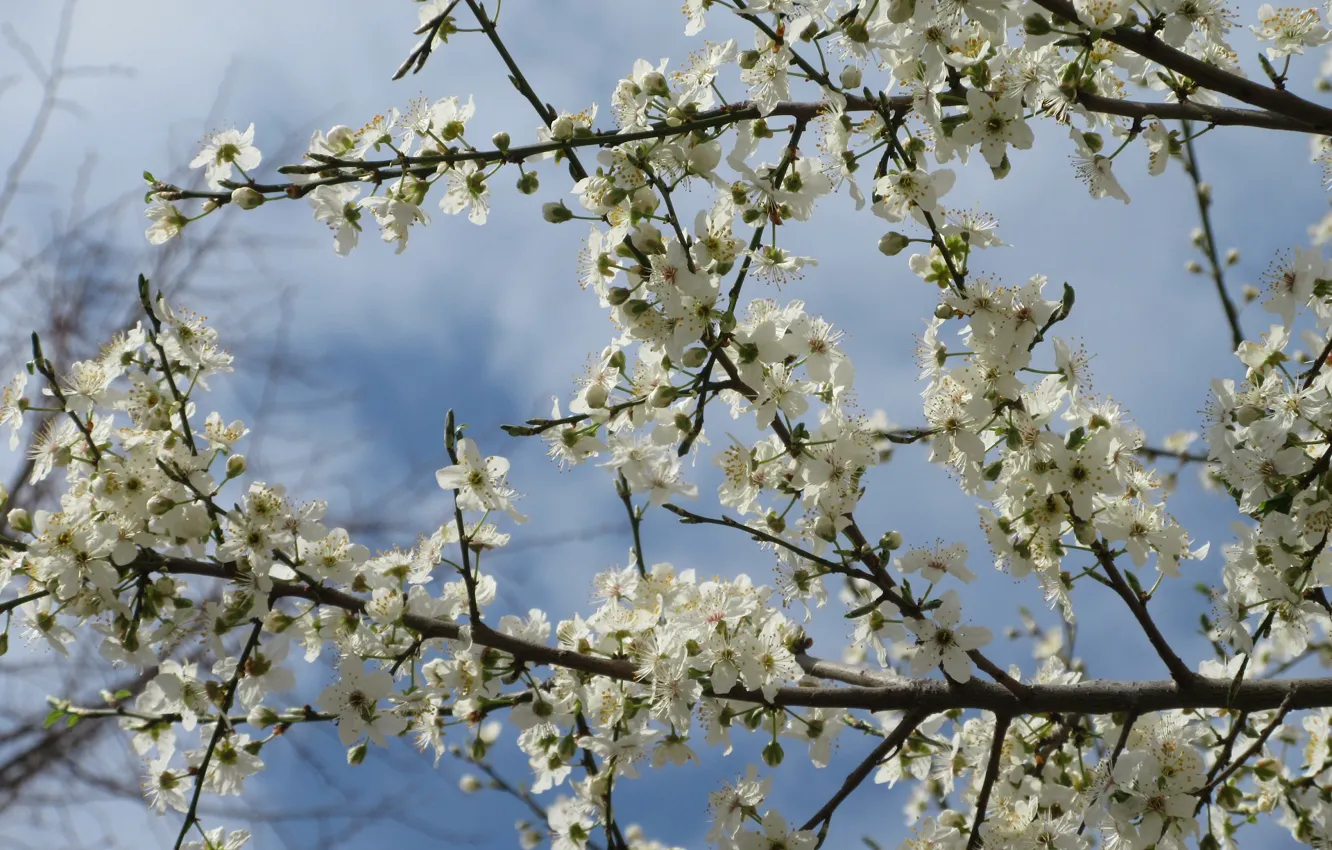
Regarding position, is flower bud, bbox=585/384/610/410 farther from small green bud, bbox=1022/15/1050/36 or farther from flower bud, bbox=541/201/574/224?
small green bud, bbox=1022/15/1050/36

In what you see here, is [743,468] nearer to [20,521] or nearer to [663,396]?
[663,396]

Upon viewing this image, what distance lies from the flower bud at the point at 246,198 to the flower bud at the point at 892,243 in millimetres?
1375

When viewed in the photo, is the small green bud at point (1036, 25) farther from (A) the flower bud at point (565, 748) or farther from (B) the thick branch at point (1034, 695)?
(A) the flower bud at point (565, 748)

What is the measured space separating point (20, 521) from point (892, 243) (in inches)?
78.9

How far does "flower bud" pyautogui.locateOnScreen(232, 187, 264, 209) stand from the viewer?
2.20 m

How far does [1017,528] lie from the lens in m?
2.35

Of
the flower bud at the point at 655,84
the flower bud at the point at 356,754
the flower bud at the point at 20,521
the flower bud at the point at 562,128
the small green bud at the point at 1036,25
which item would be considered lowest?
the flower bud at the point at 356,754

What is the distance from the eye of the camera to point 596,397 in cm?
220

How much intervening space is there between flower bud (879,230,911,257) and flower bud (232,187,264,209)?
1375 mm

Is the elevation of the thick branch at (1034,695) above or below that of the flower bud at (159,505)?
below

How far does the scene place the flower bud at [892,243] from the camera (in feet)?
7.39

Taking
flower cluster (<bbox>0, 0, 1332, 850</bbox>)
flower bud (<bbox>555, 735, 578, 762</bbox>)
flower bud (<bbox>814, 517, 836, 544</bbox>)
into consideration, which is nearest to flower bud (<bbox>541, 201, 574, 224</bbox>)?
flower cluster (<bbox>0, 0, 1332, 850</bbox>)

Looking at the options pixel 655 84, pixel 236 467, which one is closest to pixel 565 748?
pixel 236 467

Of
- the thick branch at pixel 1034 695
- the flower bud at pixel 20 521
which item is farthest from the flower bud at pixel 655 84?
the flower bud at pixel 20 521
